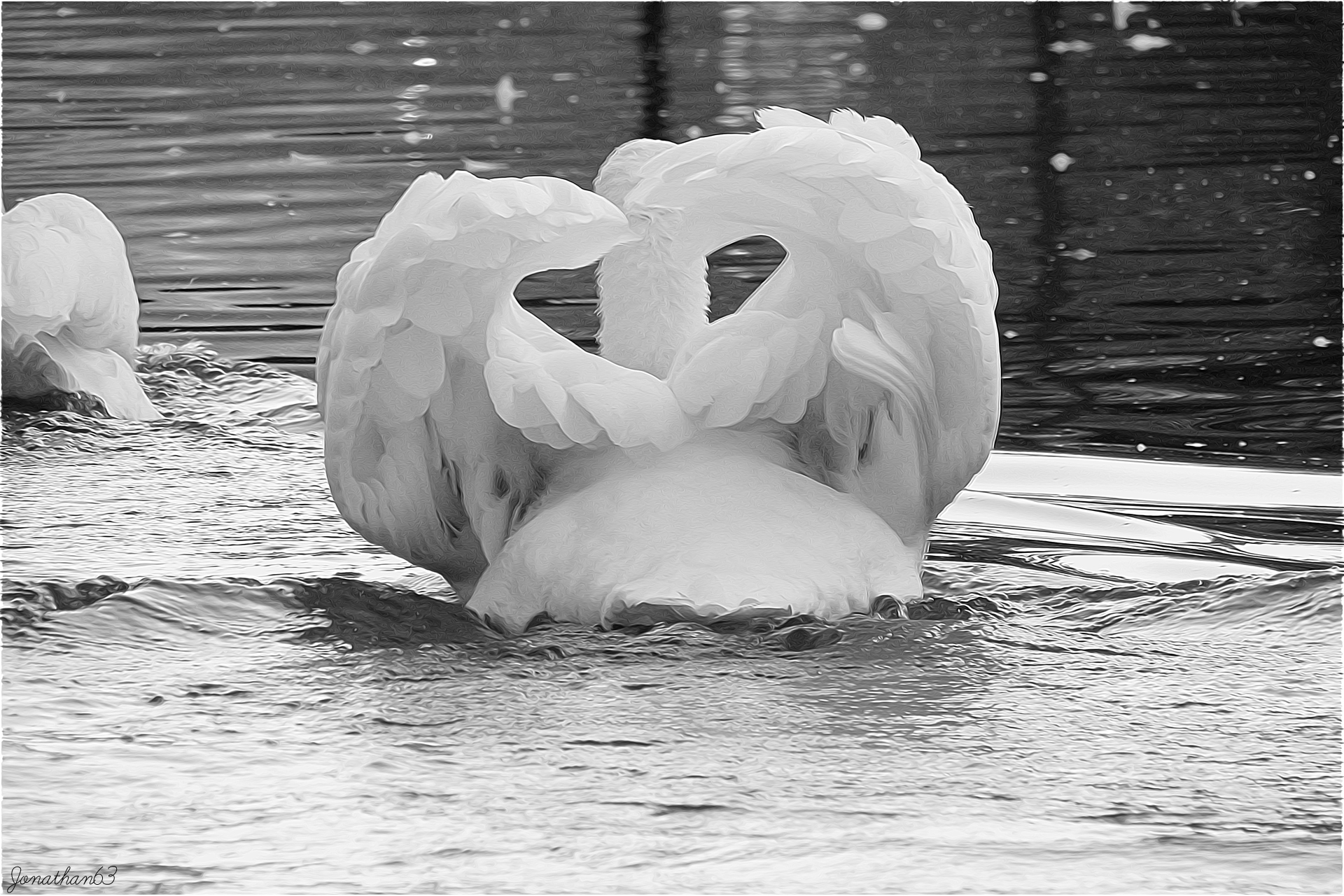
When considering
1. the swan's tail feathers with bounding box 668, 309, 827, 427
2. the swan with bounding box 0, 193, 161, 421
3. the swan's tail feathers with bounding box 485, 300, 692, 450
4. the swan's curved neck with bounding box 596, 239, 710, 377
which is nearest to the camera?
the swan's tail feathers with bounding box 485, 300, 692, 450

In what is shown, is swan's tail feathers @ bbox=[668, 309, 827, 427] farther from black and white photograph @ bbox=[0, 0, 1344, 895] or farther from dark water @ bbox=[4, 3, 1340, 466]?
dark water @ bbox=[4, 3, 1340, 466]

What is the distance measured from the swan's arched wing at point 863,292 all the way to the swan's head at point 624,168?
0.55 ft

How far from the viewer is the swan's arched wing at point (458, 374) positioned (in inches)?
143

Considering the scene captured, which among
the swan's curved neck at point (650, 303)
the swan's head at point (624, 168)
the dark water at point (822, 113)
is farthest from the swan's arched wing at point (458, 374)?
the dark water at point (822, 113)

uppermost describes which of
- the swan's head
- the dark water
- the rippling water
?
the swan's head

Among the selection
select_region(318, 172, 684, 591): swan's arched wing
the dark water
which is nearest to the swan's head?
select_region(318, 172, 684, 591): swan's arched wing

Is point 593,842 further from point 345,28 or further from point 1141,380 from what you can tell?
point 345,28

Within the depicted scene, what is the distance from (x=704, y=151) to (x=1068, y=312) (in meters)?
4.22

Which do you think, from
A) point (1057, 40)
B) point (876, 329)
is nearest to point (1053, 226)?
point (876, 329)

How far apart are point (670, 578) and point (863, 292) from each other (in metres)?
0.66

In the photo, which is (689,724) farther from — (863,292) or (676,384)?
(863,292)

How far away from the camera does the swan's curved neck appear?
406 centimetres

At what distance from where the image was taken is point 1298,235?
355 inches

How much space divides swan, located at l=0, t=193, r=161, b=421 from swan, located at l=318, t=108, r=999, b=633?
8.27 ft
